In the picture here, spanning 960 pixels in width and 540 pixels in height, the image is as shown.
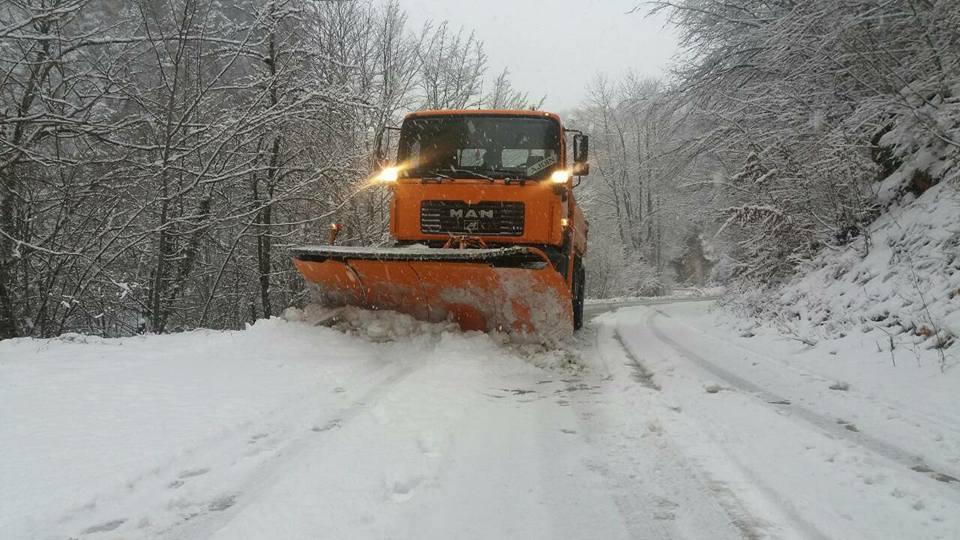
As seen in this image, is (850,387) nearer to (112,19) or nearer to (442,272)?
(442,272)

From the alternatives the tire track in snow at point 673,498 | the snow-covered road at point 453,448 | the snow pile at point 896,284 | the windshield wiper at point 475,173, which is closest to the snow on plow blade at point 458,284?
the snow-covered road at point 453,448

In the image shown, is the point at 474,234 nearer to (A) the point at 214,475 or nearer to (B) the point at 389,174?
(B) the point at 389,174

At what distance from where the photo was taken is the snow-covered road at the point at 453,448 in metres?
1.97

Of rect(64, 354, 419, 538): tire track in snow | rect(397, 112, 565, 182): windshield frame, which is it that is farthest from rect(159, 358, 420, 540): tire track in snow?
rect(397, 112, 565, 182): windshield frame

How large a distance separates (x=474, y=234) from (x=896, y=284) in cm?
451

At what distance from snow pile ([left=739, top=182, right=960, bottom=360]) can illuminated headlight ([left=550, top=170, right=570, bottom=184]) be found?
3.14 metres

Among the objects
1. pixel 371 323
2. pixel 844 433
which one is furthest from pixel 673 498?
pixel 371 323

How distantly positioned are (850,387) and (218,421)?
419cm

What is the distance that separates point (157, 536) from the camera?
1844 mm

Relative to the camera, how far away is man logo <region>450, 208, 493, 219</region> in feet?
20.7

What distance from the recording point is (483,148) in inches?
264

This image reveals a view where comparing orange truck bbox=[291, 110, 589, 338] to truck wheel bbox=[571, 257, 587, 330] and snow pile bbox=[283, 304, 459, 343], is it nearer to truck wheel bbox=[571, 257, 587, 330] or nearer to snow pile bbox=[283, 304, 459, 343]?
snow pile bbox=[283, 304, 459, 343]

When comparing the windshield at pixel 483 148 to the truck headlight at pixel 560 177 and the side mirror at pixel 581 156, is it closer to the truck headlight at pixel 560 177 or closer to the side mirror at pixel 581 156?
the truck headlight at pixel 560 177

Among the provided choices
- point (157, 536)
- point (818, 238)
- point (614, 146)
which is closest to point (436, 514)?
point (157, 536)
